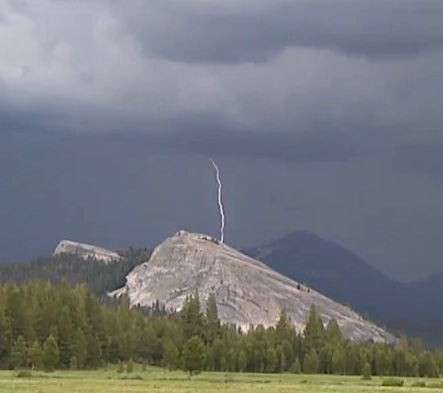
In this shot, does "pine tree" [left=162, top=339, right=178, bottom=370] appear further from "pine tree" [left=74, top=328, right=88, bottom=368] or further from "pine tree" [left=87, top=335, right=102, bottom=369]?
"pine tree" [left=74, top=328, right=88, bottom=368]

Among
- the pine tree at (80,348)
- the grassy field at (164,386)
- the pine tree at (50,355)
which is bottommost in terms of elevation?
the grassy field at (164,386)

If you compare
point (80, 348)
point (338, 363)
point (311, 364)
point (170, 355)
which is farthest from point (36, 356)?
point (338, 363)

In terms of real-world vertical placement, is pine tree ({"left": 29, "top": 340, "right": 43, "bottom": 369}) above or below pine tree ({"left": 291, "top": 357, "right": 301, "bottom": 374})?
below

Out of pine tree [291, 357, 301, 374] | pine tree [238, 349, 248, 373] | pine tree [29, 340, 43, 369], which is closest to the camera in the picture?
pine tree [29, 340, 43, 369]

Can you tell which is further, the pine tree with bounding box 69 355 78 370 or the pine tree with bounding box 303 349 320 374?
the pine tree with bounding box 303 349 320 374

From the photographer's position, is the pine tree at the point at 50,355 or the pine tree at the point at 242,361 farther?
the pine tree at the point at 242,361

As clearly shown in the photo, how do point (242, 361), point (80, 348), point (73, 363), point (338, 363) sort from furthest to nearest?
point (338, 363) < point (242, 361) < point (80, 348) < point (73, 363)

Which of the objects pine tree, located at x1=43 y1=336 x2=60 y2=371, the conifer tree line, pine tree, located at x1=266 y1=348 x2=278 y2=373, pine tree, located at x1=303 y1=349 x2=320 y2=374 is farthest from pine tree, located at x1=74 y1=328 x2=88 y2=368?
pine tree, located at x1=303 y1=349 x2=320 y2=374

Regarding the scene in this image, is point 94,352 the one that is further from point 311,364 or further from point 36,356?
point 311,364

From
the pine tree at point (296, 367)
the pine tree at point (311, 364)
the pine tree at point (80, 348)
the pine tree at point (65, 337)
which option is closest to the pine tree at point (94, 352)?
the pine tree at point (65, 337)

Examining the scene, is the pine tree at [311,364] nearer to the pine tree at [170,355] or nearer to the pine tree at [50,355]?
the pine tree at [170,355]

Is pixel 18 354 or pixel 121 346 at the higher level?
pixel 121 346

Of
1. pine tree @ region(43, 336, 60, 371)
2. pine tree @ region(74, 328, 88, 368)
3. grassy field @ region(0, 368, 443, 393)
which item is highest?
pine tree @ region(74, 328, 88, 368)

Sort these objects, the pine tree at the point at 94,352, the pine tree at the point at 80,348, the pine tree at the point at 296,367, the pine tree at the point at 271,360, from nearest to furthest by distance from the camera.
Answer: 1. the pine tree at the point at 80,348
2. the pine tree at the point at 94,352
3. the pine tree at the point at 296,367
4. the pine tree at the point at 271,360
